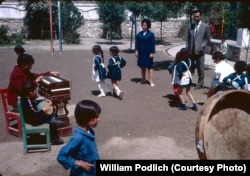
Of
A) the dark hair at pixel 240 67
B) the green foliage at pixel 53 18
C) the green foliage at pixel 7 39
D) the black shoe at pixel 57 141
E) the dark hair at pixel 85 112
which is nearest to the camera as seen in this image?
the dark hair at pixel 85 112

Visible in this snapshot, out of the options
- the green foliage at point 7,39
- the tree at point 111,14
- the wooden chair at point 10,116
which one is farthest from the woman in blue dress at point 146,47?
the green foliage at point 7,39

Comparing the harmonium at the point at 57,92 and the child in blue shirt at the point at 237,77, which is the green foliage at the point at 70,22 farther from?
the child in blue shirt at the point at 237,77

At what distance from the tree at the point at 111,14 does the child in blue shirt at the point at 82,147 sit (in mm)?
19280

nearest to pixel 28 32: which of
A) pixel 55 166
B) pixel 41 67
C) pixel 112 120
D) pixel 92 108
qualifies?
pixel 41 67

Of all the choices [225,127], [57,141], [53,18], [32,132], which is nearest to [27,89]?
[32,132]

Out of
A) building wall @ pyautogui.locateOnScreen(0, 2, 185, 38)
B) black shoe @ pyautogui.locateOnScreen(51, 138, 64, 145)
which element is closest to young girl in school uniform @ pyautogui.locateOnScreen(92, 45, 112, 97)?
black shoe @ pyautogui.locateOnScreen(51, 138, 64, 145)

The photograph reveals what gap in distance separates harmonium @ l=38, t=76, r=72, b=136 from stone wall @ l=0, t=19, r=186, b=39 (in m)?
20.4

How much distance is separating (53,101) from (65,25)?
17803 millimetres

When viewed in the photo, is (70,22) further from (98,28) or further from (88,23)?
(98,28)

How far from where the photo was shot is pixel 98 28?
2662 cm

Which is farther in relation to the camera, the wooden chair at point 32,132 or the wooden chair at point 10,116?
the wooden chair at point 10,116

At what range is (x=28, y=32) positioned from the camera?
83.0 ft

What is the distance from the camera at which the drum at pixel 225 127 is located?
4.27 metres

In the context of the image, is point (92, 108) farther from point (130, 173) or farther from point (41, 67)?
point (41, 67)
